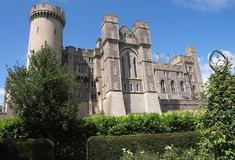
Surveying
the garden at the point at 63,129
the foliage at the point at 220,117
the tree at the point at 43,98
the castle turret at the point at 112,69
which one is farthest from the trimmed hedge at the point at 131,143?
the castle turret at the point at 112,69

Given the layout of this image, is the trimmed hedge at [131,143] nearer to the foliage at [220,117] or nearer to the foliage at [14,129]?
the foliage at [14,129]

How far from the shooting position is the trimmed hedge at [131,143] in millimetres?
10242

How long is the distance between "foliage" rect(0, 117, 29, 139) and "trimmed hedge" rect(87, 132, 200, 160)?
4.27 m

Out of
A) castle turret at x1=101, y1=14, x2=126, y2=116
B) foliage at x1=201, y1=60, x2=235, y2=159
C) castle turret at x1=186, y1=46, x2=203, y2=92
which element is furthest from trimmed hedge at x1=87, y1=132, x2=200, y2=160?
castle turret at x1=186, y1=46, x2=203, y2=92

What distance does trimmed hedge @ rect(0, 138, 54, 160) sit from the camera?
8.84m

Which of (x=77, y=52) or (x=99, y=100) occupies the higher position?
(x=77, y=52)

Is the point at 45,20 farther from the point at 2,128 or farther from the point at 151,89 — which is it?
the point at 2,128

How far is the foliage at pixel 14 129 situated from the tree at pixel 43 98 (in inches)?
15.8

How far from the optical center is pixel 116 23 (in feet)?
113

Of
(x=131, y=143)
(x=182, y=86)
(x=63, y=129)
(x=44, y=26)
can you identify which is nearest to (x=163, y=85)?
(x=182, y=86)

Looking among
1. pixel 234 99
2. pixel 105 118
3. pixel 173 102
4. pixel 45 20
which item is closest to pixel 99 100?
pixel 173 102

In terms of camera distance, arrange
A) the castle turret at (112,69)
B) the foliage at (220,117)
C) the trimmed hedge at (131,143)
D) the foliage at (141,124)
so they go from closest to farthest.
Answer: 1. the foliage at (220,117)
2. the trimmed hedge at (131,143)
3. the foliage at (141,124)
4. the castle turret at (112,69)

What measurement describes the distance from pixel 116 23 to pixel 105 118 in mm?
24849

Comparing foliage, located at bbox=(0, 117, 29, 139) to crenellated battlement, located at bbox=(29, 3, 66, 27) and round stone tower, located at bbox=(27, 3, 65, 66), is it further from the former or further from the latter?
crenellated battlement, located at bbox=(29, 3, 66, 27)
